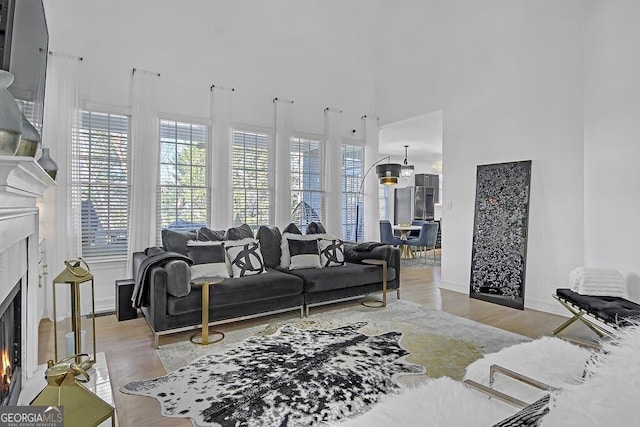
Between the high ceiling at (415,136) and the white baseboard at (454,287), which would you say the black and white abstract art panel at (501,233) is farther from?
the high ceiling at (415,136)

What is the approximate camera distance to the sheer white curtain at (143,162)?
437 centimetres

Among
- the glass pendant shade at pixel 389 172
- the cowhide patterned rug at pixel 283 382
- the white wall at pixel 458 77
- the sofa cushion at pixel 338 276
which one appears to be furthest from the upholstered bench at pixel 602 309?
the glass pendant shade at pixel 389 172

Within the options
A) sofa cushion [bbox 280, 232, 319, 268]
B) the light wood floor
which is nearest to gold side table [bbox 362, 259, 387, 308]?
the light wood floor

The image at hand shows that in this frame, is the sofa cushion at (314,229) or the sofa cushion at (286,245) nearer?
the sofa cushion at (286,245)

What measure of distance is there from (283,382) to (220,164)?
325cm

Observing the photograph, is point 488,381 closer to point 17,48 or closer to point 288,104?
point 17,48

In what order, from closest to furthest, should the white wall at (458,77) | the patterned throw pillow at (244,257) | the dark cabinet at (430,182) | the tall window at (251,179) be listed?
the white wall at (458,77) < the patterned throw pillow at (244,257) < the tall window at (251,179) < the dark cabinet at (430,182)

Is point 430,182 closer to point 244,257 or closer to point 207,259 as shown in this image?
point 244,257

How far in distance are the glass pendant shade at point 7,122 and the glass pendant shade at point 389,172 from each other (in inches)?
197

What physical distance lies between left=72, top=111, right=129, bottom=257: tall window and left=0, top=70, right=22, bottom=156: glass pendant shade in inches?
130

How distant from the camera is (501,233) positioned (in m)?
4.71

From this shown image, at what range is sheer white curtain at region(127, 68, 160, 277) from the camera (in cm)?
437

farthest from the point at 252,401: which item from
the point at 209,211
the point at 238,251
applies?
the point at 209,211

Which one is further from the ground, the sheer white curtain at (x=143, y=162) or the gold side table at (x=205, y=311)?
the sheer white curtain at (x=143, y=162)
